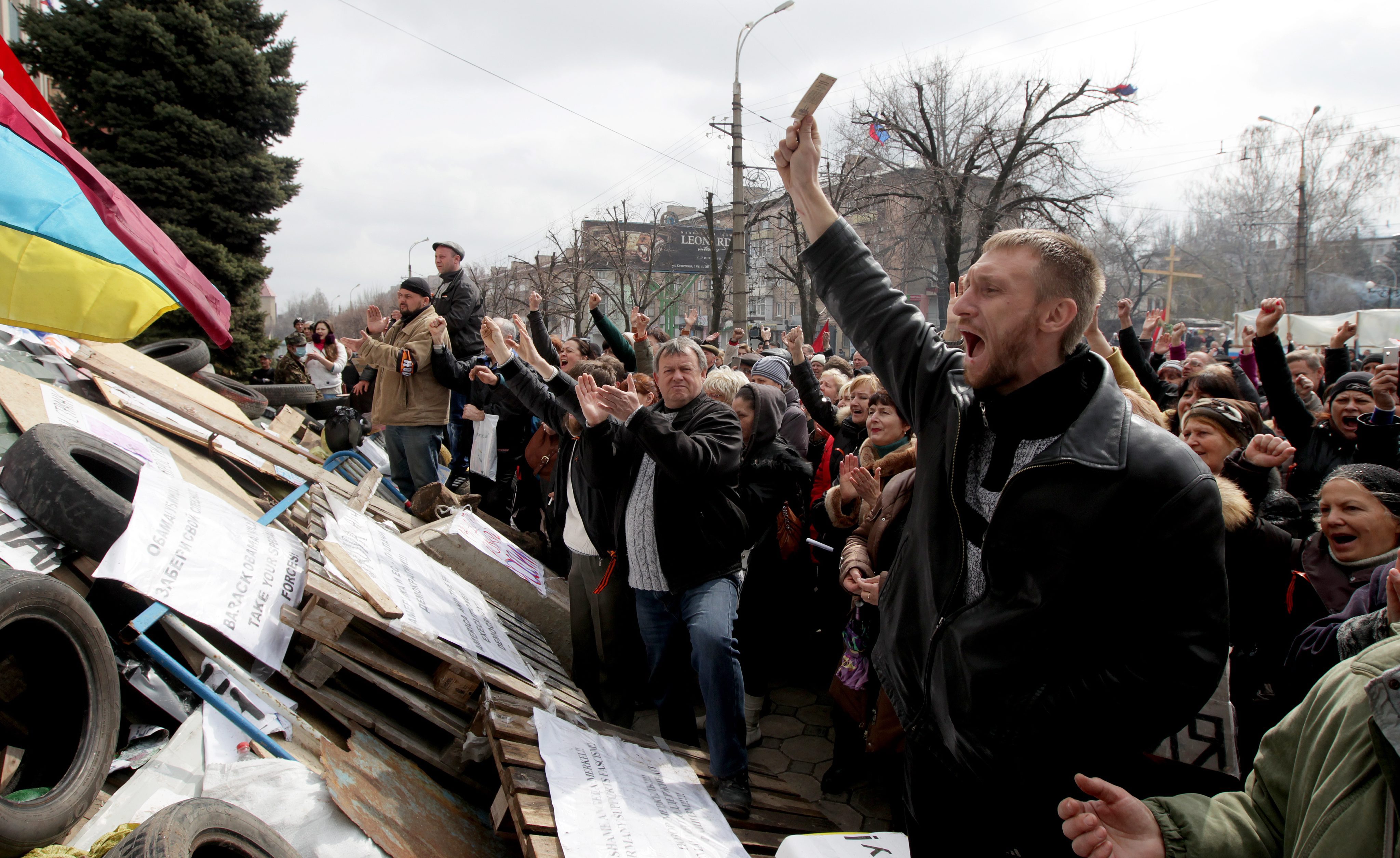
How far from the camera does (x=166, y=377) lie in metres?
6.82

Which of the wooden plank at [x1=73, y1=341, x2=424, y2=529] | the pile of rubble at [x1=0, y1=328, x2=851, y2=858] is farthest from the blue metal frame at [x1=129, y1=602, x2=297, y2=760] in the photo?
the wooden plank at [x1=73, y1=341, x2=424, y2=529]

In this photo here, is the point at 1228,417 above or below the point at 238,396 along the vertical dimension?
above

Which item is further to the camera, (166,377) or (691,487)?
(166,377)

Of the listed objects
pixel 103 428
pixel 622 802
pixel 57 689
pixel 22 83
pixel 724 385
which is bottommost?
pixel 622 802

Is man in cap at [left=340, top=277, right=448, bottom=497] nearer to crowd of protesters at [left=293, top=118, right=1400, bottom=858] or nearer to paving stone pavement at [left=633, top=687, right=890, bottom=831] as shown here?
crowd of protesters at [left=293, top=118, right=1400, bottom=858]

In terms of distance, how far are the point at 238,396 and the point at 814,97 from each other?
9318mm

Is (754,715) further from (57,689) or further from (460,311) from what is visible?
(460,311)

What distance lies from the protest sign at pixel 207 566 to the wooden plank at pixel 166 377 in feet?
10.8

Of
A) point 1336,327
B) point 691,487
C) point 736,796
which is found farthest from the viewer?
point 1336,327

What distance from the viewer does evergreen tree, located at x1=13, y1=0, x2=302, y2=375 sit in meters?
14.3

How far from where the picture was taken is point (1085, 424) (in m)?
1.71

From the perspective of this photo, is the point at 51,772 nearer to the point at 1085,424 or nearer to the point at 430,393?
the point at 1085,424

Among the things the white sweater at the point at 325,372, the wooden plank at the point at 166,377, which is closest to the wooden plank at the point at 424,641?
the wooden plank at the point at 166,377

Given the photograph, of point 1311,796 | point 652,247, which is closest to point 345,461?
point 1311,796
